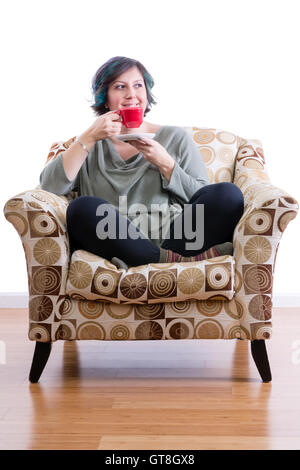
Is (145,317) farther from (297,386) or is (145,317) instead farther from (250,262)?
(297,386)

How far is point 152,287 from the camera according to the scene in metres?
2.25

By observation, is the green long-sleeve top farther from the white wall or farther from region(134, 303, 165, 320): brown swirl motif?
the white wall

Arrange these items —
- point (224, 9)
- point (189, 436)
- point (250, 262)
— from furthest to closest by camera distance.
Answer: point (224, 9) < point (250, 262) < point (189, 436)

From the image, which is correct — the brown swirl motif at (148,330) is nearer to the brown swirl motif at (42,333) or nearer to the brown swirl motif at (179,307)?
the brown swirl motif at (179,307)

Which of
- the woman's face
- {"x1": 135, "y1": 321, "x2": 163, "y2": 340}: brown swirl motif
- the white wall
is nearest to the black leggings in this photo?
{"x1": 135, "y1": 321, "x2": 163, "y2": 340}: brown swirl motif

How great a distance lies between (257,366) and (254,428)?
0.42 metres

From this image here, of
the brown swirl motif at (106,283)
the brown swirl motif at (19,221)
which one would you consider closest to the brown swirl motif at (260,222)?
the brown swirl motif at (106,283)

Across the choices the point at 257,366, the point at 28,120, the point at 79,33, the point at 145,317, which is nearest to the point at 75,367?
the point at 145,317

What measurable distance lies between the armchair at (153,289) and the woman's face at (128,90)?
2.05 ft

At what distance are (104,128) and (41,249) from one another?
21.4 inches

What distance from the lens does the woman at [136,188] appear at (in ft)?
7.71

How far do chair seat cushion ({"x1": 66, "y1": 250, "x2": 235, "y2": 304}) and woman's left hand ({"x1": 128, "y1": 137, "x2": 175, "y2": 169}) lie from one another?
46 cm

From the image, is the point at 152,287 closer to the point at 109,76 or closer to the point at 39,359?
the point at 39,359

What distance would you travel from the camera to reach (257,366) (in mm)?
2318
